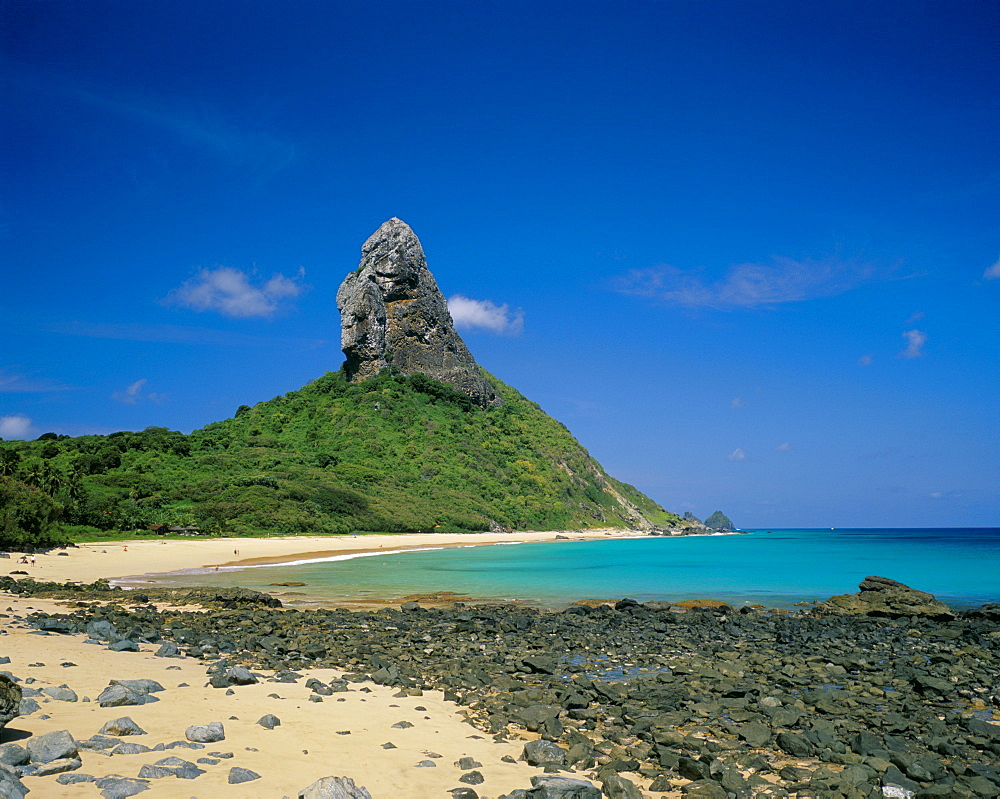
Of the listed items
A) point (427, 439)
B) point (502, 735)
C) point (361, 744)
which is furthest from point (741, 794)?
point (427, 439)

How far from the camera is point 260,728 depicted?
7945 millimetres

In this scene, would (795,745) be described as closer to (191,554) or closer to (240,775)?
(240,775)

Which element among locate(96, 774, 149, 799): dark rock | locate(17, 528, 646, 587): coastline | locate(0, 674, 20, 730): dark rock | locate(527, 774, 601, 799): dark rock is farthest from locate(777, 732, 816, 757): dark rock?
locate(17, 528, 646, 587): coastline

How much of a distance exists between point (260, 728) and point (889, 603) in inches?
824

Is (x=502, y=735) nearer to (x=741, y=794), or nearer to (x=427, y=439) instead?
(x=741, y=794)

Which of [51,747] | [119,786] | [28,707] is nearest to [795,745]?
[119,786]

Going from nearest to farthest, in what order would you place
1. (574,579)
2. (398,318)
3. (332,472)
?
(574,579) → (332,472) → (398,318)

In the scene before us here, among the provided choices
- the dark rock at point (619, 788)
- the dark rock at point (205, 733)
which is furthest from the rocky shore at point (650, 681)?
the dark rock at point (205, 733)

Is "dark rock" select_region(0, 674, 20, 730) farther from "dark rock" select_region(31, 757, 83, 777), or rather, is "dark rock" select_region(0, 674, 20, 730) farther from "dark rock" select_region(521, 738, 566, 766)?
"dark rock" select_region(521, 738, 566, 766)

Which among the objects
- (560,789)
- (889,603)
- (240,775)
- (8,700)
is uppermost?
(8,700)

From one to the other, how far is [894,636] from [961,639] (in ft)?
5.25

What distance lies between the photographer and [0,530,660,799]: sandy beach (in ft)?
20.8

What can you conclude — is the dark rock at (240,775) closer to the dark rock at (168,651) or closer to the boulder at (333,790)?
the boulder at (333,790)

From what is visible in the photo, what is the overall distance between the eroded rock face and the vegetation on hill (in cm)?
406
